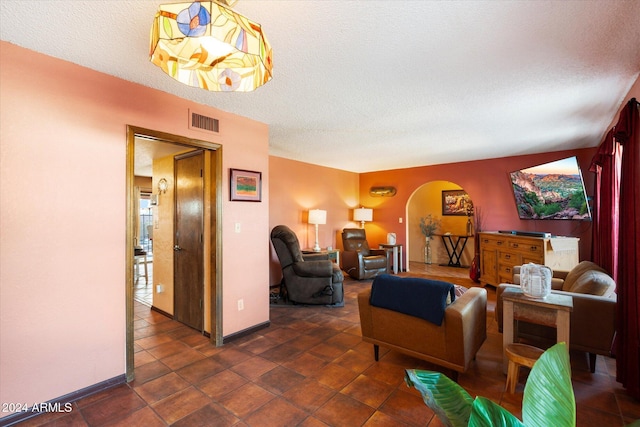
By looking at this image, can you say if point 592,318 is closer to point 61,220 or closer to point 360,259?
point 360,259

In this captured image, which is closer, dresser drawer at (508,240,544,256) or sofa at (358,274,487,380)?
sofa at (358,274,487,380)

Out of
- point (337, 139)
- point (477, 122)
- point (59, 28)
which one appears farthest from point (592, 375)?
point (59, 28)

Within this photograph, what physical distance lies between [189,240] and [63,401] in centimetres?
176

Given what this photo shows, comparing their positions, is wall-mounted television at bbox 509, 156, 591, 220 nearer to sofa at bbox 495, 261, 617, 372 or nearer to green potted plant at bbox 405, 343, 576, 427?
sofa at bbox 495, 261, 617, 372

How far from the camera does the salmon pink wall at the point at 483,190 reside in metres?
4.69

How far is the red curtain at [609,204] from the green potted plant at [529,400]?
3248mm

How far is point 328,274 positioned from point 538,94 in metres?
3.14

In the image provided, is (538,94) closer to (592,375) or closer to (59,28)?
(592,375)

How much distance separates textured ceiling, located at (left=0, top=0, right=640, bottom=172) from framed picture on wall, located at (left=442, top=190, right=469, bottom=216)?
3.95 meters

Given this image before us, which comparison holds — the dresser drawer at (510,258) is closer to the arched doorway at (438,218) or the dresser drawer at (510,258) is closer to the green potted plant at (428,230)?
the arched doorway at (438,218)

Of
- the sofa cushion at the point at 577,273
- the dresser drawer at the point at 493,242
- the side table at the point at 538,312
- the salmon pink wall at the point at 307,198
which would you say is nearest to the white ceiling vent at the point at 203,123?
the salmon pink wall at the point at 307,198

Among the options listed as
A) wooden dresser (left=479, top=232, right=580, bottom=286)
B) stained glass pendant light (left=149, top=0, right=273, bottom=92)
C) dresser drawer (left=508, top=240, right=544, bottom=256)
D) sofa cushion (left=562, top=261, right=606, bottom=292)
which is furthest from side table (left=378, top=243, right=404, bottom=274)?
stained glass pendant light (left=149, top=0, right=273, bottom=92)

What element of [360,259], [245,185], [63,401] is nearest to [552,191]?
[360,259]

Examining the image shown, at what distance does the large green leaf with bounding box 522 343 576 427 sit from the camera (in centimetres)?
57
